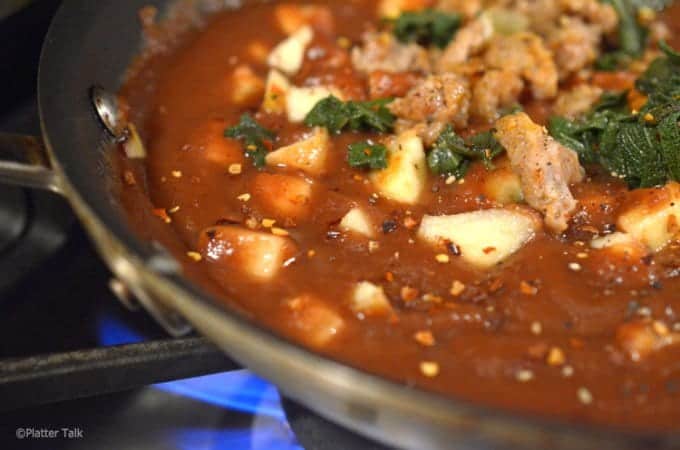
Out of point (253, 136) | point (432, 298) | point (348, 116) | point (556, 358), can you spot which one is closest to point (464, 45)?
point (348, 116)

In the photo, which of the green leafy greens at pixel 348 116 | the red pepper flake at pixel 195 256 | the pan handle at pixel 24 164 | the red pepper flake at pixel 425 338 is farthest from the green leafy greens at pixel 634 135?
the pan handle at pixel 24 164

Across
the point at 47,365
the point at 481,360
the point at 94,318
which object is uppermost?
the point at 481,360

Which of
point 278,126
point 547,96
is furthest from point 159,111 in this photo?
point 547,96

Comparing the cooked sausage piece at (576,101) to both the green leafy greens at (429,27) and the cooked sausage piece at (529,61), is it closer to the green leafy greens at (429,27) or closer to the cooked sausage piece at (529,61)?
the cooked sausage piece at (529,61)

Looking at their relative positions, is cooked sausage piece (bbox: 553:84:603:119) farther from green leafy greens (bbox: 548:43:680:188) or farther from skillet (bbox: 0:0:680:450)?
skillet (bbox: 0:0:680:450)

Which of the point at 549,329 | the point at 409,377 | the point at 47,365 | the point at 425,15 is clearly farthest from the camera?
the point at 425,15

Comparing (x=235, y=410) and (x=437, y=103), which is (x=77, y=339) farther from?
(x=437, y=103)

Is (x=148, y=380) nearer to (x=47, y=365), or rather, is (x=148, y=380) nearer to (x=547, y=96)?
(x=47, y=365)
